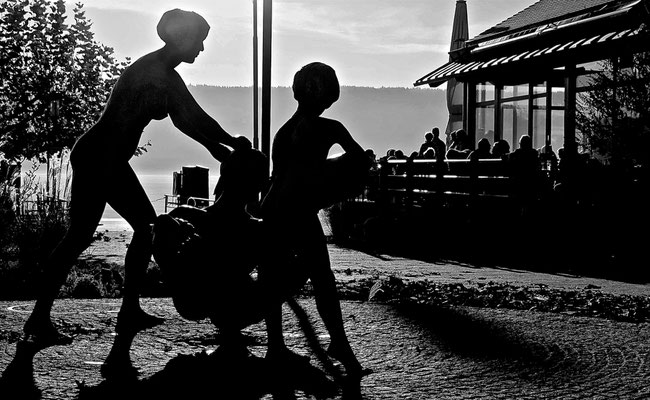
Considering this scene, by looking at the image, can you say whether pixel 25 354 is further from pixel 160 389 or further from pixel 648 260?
pixel 648 260

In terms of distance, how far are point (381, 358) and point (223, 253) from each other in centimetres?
96

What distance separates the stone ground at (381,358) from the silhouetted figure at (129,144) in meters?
0.40

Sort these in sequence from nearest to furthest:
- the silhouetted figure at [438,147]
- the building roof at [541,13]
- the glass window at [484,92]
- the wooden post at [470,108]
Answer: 1. the silhouetted figure at [438,147]
2. the building roof at [541,13]
3. the glass window at [484,92]
4. the wooden post at [470,108]

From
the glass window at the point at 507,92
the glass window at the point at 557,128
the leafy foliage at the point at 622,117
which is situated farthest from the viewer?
the glass window at the point at 507,92

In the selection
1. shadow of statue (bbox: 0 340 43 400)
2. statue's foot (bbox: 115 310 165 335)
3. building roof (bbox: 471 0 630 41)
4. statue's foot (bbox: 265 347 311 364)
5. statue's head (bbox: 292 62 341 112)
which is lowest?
shadow of statue (bbox: 0 340 43 400)

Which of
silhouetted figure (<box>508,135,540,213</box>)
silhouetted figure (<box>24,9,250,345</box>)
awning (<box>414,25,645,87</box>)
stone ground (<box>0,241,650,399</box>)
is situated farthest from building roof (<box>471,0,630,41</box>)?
silhouetted figure (<box>24,9,250,345</box>)

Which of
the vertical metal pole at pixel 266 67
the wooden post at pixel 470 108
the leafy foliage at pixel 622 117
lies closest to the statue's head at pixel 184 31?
the vertical metal pole at pixel 266 67

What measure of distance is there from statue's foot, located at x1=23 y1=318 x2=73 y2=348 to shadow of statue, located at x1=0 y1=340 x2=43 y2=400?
107 mm

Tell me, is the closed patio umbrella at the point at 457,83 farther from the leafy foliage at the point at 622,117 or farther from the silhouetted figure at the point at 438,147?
the leafy foliage at the point at 622,117

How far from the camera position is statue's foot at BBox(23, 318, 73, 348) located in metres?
4.99

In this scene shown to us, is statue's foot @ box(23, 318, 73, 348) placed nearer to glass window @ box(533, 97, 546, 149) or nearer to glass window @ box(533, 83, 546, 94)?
glass window @ box(533, 97, 546, 149)

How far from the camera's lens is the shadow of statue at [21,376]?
12.6 feet

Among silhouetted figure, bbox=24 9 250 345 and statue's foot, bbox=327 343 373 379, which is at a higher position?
silhouetted figure, bbox=24 9 250 345

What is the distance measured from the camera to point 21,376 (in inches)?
164
